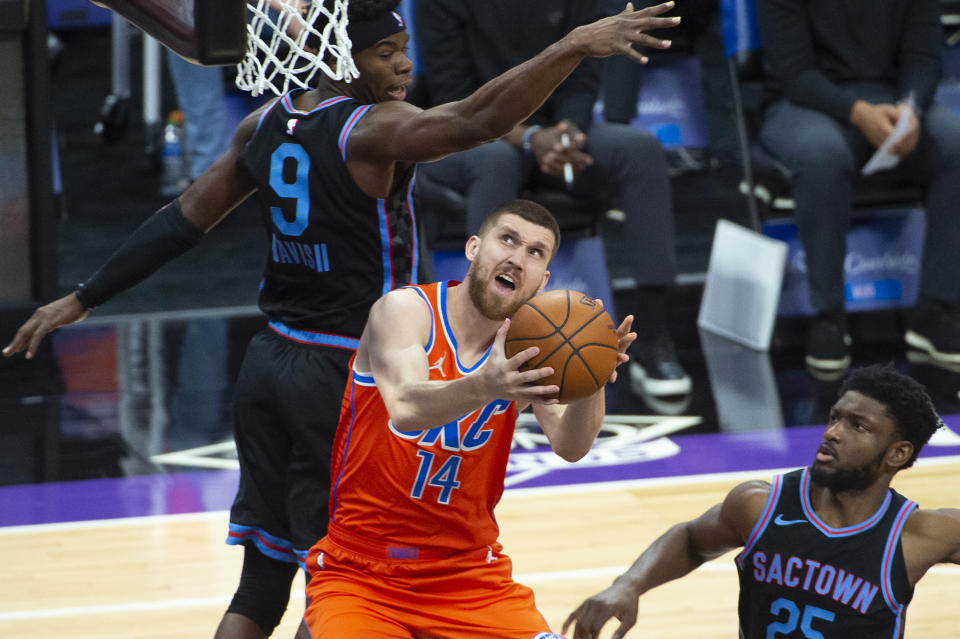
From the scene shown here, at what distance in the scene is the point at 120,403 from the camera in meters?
6.35

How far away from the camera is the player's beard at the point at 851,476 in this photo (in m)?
3.04

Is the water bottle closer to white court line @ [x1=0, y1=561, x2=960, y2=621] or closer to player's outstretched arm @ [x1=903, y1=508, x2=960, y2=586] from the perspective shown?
white court line @ [x1=0, y1=561, x2=960, y2=621]

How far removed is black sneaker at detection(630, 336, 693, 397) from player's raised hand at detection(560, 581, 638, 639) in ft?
11.3

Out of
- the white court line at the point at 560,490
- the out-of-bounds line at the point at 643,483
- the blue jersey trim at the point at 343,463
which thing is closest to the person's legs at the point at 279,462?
the blue jersey trim at the point at 343,463

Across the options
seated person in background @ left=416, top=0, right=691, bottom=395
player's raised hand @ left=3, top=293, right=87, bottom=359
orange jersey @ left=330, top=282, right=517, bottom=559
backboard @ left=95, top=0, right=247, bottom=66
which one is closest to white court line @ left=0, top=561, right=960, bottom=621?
player's raised hand @ left=3, top=293, right=87, bottom=359

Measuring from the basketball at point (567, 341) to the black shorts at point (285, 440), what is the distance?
0.81 metres

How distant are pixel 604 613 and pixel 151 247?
5.11 feet

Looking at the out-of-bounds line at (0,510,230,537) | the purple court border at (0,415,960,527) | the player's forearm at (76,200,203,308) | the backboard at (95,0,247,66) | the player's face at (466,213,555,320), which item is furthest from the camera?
the purple court border at (0,415,960,527)

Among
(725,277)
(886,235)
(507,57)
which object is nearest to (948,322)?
(886,235)

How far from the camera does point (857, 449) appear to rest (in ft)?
9.95

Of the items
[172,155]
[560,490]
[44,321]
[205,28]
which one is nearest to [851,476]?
[205,28]

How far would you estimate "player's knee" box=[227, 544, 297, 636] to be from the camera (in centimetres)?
339

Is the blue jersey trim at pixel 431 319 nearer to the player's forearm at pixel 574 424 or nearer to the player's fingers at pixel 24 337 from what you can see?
the player's forearm at pixel 574 424

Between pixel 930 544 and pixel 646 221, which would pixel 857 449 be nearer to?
pixel 930 544
